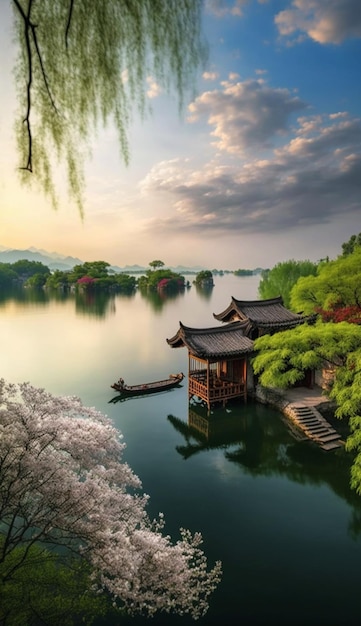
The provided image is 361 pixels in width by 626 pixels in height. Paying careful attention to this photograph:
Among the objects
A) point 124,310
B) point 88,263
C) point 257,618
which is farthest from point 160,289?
point 257,618

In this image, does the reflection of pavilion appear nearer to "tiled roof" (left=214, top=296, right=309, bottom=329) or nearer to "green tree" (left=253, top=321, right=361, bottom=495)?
"tiled roof" (left=214, top=296, right=309, bottom=329)

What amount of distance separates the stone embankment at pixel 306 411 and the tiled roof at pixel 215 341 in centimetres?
290

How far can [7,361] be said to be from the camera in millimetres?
31266

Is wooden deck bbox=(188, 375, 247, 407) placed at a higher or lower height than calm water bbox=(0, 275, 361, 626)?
higher

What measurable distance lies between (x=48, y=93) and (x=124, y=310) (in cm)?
6185

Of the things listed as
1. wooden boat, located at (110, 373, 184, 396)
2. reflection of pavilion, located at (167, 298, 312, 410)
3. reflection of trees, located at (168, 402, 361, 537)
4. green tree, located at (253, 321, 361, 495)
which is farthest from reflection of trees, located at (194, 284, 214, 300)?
green tree, located at (253, 321, 361, 495)

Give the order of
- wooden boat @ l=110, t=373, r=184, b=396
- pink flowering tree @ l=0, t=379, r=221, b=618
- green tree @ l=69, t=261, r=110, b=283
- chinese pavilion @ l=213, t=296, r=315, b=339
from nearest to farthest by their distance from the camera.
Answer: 1. pink flowering tree @ l=0, t=379, r=221, b=618
2. chinese pavilion @ l=213, t=296, r=315, b=339
3. wooden boat @ l=110, t=373, r=184, b=396
4. green tree @ l=69, t=261, r=110, b=283

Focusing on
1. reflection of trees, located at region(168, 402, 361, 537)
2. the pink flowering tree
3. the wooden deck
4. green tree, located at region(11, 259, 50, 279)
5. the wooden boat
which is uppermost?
green tree, located at region(11, 259, 50, 279)

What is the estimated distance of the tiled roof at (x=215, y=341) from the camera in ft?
61.9

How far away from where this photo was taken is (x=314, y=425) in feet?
53.5

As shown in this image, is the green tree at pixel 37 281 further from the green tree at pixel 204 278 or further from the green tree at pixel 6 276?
the green tree at pixel 204 278

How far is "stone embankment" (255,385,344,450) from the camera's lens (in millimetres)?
15438

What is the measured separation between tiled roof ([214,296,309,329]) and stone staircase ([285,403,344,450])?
18.5 feet

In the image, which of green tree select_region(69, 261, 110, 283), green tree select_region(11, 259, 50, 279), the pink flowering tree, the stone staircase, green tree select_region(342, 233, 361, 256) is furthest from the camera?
green tree select_region(11, 259, 50, 279)
